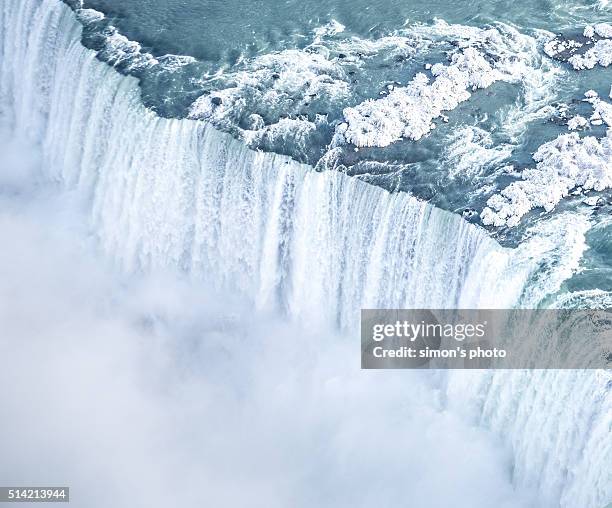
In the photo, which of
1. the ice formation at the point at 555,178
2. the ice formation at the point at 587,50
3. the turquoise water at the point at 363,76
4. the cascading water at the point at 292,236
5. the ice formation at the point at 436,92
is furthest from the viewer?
the ice formation at the point at 587,50

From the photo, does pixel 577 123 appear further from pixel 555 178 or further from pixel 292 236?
pixel 292 236

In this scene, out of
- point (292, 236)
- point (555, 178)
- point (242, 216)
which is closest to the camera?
point (555, 178)

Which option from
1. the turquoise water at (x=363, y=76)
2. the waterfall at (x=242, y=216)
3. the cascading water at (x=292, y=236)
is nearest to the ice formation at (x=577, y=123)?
the turquoise water at (x=363, y=76)

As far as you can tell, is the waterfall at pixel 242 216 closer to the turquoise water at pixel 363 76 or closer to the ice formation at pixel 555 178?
the turquoise water at pixel 363 76

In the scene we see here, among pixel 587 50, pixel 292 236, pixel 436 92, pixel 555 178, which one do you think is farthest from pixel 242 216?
pixel 587 50

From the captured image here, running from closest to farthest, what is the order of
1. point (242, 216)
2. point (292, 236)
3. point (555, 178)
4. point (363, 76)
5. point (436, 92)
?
point (555, 178)
point (292, 236)
point (242, 216)
point (436, 92)
point (363, 76)

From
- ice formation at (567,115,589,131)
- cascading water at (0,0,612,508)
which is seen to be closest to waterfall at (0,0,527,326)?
cascading water at (0,0,612,508)
